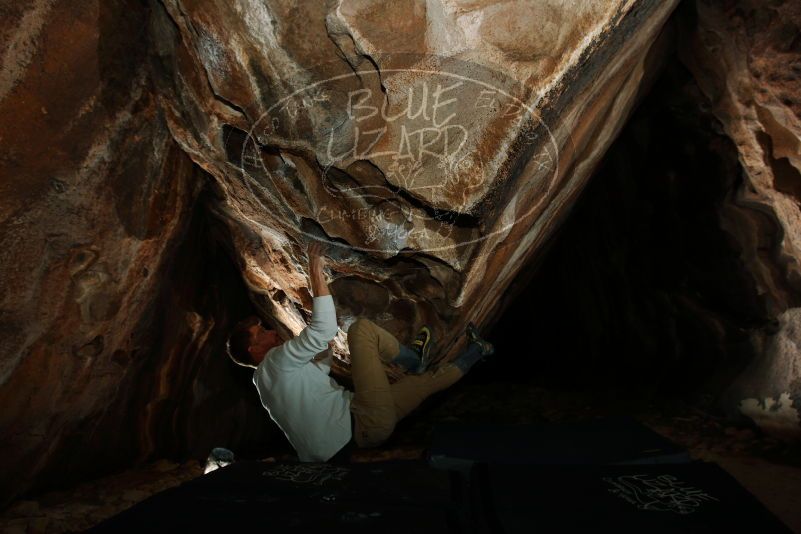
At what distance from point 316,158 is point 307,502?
170 cm

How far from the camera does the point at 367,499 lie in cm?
177

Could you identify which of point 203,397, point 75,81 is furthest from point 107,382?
point 75,81

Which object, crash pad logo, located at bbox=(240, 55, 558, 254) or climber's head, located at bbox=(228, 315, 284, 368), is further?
climber's head, located at bbox=(228, 315, 284, 368)

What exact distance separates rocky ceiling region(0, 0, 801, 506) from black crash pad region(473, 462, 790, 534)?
1410mm

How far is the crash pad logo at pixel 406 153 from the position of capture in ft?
7.84

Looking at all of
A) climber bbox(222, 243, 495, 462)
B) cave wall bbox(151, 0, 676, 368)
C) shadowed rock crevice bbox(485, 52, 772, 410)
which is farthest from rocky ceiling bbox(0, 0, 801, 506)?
climber bbox(222, 243, 495, 462)

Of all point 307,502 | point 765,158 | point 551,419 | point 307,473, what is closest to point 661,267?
point 551,419

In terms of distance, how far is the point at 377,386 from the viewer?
2.89 meters

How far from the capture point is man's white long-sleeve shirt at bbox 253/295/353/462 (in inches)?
103

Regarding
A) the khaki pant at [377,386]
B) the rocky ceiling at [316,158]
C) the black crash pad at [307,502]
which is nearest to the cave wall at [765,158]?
the rocky ceiling at [316,158]

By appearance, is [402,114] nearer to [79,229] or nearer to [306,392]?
[306,392]

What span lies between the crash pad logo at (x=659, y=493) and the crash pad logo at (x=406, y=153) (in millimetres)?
1461

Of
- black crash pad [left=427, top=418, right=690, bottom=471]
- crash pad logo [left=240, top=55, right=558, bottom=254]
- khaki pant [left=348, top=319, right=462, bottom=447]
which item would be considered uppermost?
crash pad logo [left=240, top=55, right=558, bottom=254]

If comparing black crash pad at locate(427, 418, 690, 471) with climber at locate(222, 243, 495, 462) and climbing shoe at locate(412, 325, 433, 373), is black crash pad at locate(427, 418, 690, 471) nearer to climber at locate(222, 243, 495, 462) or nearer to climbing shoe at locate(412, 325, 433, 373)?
climber at locate(222, 243, 495, 462)
